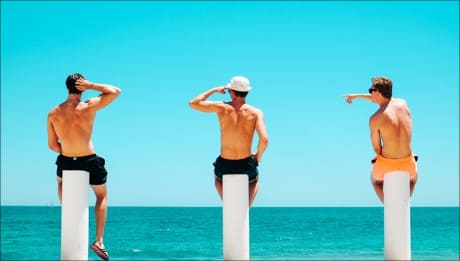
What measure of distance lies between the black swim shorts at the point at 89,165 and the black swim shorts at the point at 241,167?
148 centimetres

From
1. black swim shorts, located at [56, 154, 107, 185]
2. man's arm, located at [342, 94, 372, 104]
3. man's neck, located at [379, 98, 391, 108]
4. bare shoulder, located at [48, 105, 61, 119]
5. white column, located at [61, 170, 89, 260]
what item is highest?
man's arm, located at [342, 94, 372, 104]

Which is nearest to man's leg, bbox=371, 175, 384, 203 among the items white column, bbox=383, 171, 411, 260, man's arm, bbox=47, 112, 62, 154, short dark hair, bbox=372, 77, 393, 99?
white column, bbox=383, 171, 411, 260

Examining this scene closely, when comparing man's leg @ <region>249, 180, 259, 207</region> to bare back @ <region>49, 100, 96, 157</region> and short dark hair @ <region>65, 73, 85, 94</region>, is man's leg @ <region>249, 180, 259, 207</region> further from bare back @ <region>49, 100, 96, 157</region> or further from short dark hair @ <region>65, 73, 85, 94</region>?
short dark hair @ <region>65, 73, 85, 94</region>

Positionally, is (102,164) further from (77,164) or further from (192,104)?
(192,104)

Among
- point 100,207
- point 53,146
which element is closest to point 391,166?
point 100,207

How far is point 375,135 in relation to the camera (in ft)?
25.6

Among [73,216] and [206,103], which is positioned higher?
[206,103]

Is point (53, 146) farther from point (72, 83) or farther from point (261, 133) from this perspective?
point (261, 133)

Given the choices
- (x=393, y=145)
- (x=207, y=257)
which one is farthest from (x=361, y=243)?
(x=393, y=145)

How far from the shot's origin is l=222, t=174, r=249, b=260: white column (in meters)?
7.03

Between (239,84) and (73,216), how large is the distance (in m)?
2.52

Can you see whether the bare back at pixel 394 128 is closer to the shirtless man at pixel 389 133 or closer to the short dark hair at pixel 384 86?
the shirtless man at pixel 389 133

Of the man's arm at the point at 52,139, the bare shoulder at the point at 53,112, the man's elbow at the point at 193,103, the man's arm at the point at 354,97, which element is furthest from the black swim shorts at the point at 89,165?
the man's arm at the point at 354,97

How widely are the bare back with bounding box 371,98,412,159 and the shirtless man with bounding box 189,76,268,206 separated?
4.61 feet
